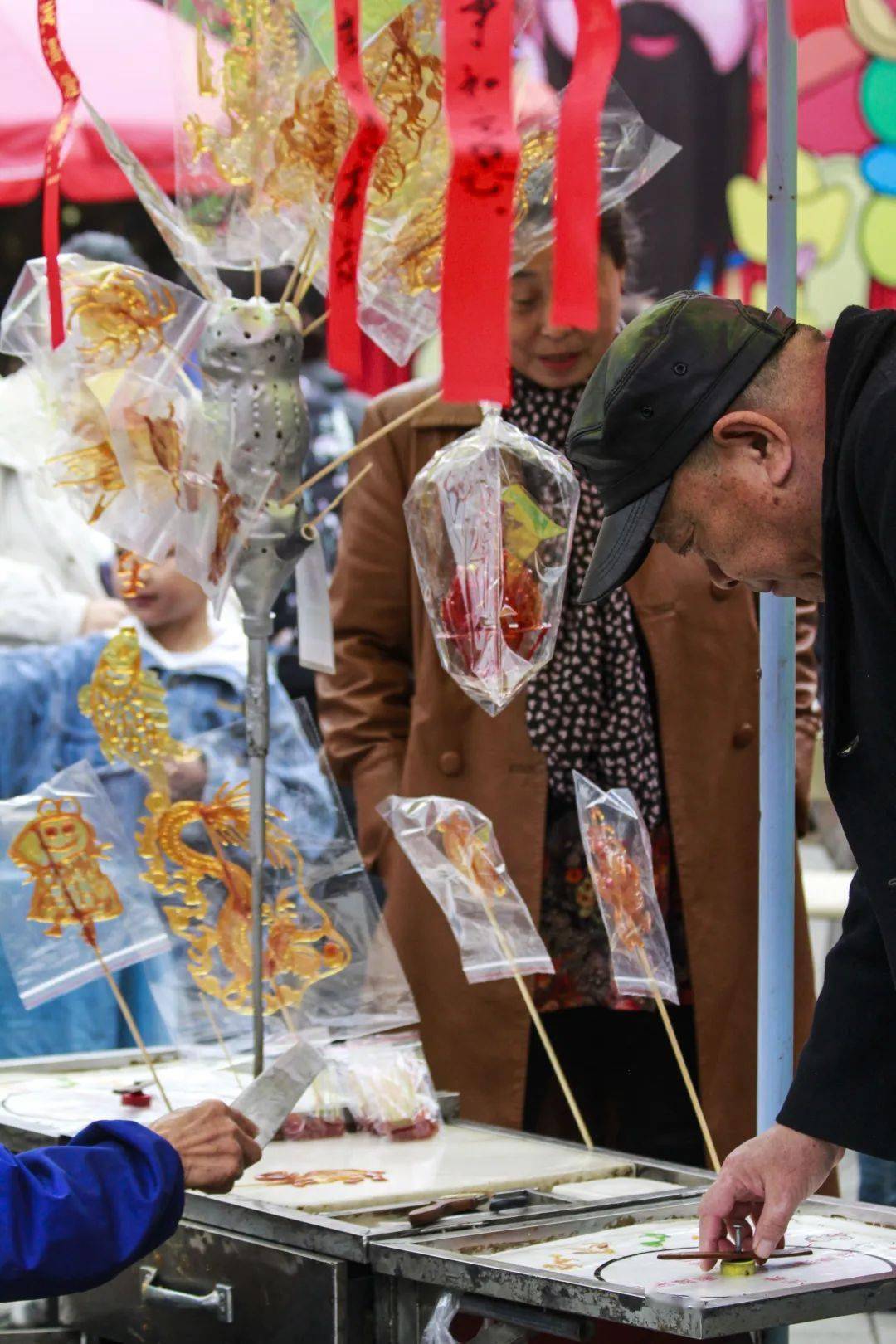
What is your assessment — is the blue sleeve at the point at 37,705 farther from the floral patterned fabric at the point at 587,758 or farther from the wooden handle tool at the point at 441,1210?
the wooden handle tool at the point at 441,1210

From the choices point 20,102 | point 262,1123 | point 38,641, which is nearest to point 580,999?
point 262,1123

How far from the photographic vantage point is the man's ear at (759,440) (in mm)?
1305

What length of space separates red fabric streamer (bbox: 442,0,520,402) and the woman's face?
0.66 meters

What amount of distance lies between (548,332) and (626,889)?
758 mm

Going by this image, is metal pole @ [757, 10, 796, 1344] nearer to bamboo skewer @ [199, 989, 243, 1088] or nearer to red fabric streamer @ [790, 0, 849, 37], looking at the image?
red fabric streamer @ [790, 0, 849, 37]

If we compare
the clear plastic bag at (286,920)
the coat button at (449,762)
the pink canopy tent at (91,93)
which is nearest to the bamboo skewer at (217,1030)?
the clear plastic bag at (286,920)

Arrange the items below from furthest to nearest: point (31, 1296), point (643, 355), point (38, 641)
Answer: point (38, 641) < point (31, 1296) < point (643, 355)

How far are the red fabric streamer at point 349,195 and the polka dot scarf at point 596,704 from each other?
62cm

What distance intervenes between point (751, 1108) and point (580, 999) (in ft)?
1.01

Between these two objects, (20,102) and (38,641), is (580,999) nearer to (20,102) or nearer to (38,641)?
(38,641)

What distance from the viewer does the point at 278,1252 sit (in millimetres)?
1602

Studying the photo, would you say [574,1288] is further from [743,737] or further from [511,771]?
[743,737]

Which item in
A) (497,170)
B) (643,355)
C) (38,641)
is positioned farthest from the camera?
(38,641)

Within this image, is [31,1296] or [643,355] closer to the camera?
[643,355]
